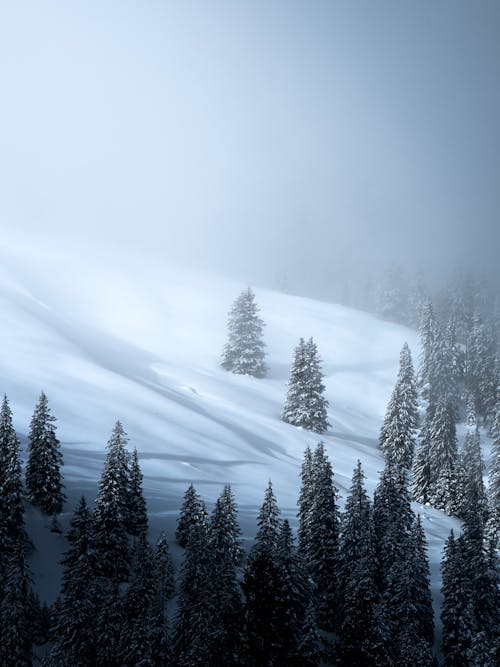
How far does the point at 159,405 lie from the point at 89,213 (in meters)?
151

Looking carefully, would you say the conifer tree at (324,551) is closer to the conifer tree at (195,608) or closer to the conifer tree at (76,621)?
the conifer tree at (195,608)

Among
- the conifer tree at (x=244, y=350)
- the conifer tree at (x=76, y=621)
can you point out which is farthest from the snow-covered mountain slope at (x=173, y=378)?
the conifer tree at (x=76, y=621)

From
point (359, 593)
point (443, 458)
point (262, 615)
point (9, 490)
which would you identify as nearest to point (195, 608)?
point (262, 615)

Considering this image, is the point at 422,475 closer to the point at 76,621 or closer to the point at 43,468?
the point at 43,468

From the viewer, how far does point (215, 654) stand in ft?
56.7

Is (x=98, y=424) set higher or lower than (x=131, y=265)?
lower

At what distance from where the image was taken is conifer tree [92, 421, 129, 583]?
2092 centimetres

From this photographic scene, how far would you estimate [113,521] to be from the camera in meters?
21.7

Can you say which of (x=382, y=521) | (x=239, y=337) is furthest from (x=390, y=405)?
(x=382, y=521)

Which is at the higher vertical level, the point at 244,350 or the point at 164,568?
the point at 244,350

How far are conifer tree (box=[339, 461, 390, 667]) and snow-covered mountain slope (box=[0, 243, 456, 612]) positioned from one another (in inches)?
258

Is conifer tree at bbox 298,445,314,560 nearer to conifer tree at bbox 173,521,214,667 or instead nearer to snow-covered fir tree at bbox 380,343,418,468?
Result: conifer tree at bbox 173,521,214,667

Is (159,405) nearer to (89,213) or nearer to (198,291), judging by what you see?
(198,291)

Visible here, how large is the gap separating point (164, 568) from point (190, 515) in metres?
3.52
